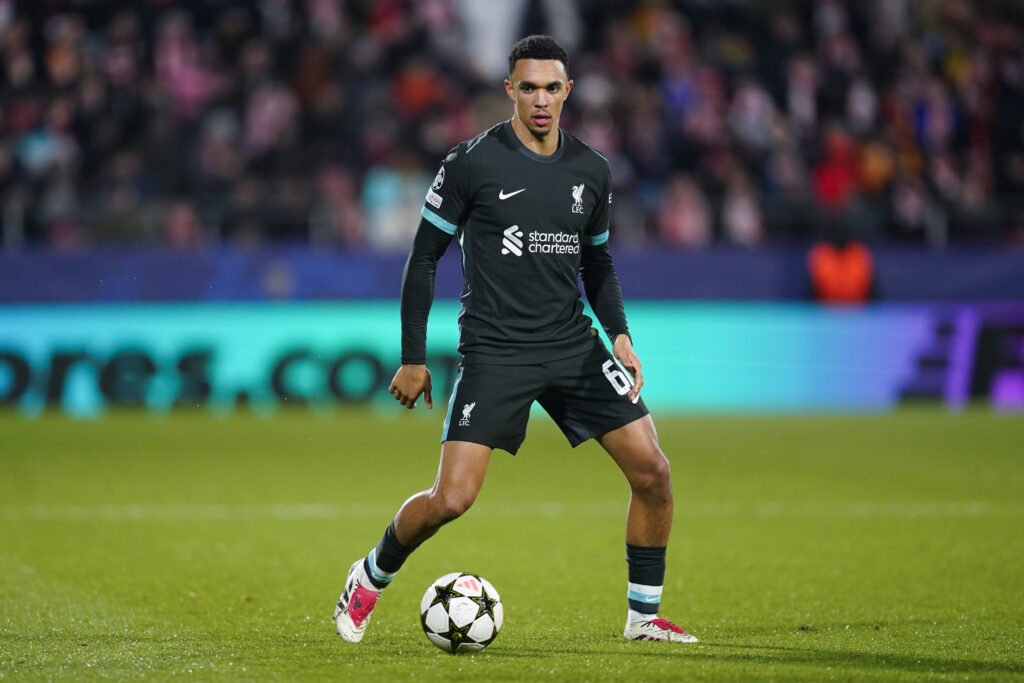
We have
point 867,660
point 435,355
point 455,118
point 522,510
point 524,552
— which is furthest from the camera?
point 455,118

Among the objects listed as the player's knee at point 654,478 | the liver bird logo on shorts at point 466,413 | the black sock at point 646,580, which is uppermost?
the liver bird logo on shorts at point 466,413

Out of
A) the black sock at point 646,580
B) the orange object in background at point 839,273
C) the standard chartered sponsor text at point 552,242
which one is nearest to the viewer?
the standard chartered sponsor text at point 552,242

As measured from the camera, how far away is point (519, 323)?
208 inches

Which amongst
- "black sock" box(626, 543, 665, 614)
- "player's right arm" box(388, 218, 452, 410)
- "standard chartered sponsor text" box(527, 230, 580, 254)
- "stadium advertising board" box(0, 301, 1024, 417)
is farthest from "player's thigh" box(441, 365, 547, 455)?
"stadium advertising board" box(0, 301, 1024, 417)

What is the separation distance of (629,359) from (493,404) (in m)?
0.52

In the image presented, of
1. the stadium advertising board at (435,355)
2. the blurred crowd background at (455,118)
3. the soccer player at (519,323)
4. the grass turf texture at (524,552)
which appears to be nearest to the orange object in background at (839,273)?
the blurred crowd background at (455,118)

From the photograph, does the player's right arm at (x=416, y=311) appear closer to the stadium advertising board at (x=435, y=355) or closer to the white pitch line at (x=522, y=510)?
the white pitch line at (x=522, y=510)

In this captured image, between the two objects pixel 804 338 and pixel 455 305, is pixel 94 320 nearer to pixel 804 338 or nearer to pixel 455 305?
pixel 455 305

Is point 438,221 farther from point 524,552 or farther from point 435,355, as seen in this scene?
point 435,355

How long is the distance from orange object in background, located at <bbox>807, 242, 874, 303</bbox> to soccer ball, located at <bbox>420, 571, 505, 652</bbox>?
414 inches

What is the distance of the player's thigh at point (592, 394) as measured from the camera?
17.4ft

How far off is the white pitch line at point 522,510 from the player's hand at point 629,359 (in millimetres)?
3560

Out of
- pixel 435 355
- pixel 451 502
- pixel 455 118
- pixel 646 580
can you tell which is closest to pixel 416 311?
pixel 451 502

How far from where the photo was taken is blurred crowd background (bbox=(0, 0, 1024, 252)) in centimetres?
1498
